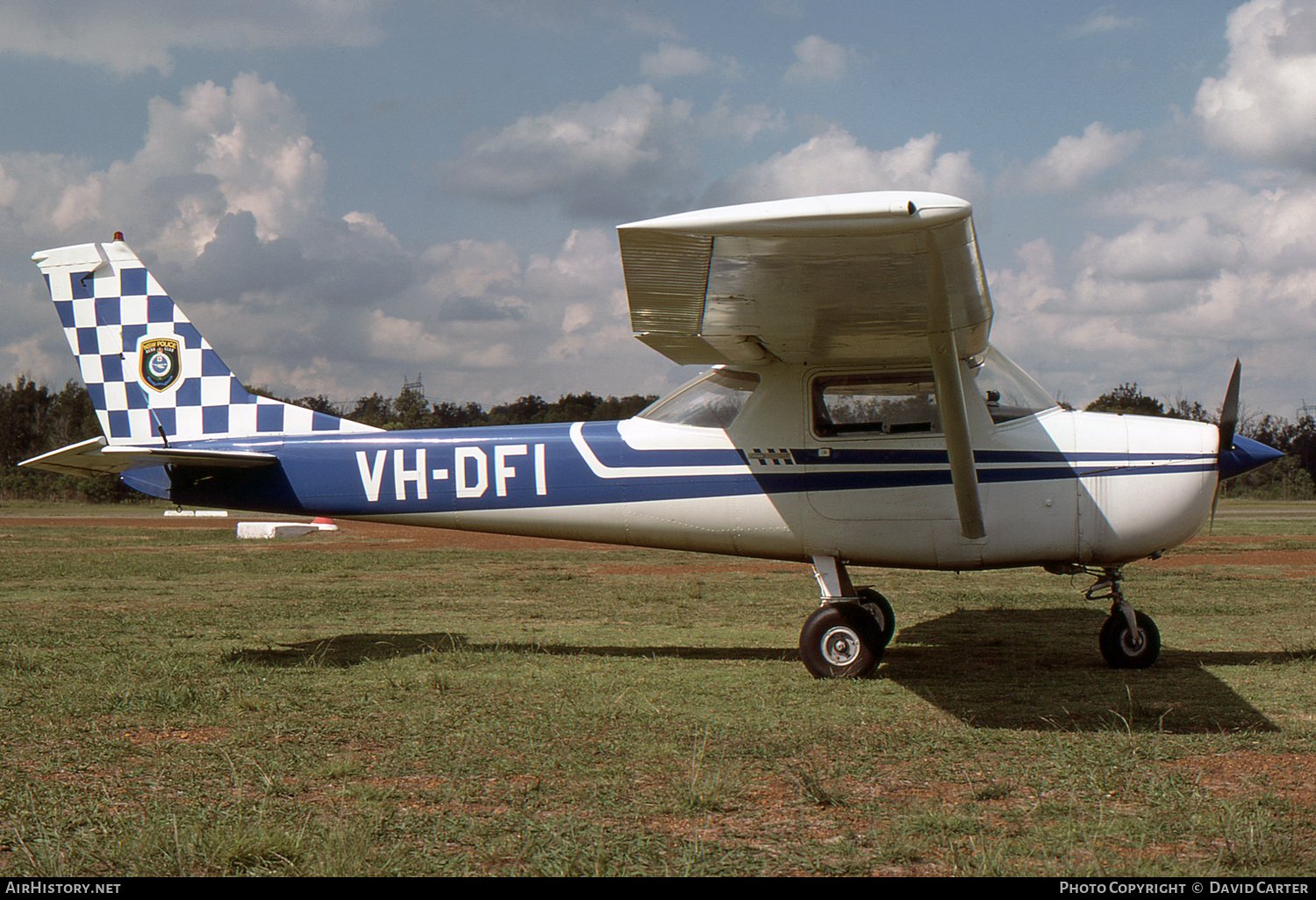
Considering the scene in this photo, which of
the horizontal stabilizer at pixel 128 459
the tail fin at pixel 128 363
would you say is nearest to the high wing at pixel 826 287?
the horizontal stabilizer at pixel 128 459

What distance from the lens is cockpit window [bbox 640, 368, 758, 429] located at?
23.3 feet

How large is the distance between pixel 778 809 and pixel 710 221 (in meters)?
2.36

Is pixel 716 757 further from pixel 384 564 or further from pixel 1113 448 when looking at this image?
pixel 384 564

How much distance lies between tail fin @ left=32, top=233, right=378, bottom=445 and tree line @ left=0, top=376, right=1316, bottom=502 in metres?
33.2

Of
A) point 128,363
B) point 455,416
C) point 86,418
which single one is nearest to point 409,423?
point 455,416

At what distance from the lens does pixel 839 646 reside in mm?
6547

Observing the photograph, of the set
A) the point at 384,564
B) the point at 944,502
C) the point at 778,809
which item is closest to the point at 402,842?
the point at 778,809

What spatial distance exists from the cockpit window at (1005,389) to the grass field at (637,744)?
72.3 inches

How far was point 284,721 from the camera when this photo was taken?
17.0 ft

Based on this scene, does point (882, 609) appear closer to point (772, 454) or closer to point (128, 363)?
point (772, 454)

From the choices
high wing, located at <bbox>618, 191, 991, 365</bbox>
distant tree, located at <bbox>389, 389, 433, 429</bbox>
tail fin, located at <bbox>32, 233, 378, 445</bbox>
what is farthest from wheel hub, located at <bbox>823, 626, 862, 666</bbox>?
distant tree, located at <bbox>389, 389, 433, 429</bbox>

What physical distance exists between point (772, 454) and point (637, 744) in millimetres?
2737

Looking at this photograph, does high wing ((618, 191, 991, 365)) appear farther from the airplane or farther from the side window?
the side window

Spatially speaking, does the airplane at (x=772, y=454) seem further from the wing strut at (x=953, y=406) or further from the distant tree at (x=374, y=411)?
the distant tree at (x=374, y=411)
